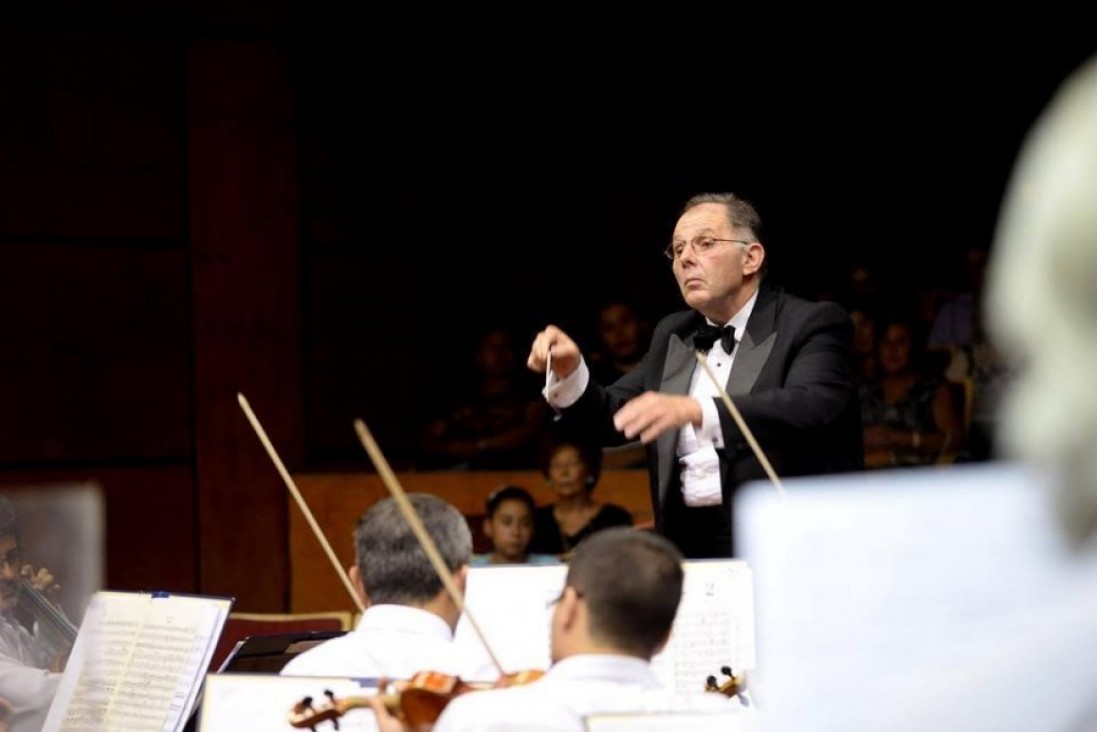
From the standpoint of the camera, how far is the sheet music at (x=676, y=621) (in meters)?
2.44

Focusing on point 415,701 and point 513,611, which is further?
point 513,611

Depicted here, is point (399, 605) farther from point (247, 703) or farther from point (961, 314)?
point (961, 314)

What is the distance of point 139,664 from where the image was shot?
2.40 metres

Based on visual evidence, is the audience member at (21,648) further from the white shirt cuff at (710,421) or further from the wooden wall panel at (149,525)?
the wooden wall panel at (149,525)

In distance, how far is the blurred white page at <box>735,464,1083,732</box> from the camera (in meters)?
0.68

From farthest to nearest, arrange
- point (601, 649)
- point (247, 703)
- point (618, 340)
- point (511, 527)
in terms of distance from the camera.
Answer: point (618, 340) → point (511, 527) → point (247, 703) → point (601, 649)

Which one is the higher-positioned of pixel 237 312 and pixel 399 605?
pixel 237 312

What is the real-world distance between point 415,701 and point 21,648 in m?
1.06

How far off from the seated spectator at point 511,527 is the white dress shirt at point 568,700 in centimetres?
282

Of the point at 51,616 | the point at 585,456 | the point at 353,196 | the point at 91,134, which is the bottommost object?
the point at 51,616

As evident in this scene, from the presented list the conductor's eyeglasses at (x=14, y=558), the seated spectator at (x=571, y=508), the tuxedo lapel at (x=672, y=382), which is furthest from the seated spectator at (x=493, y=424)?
A: the conductor's eyeglasses at (x=14, y=558)

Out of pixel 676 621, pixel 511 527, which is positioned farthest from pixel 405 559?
pixel 511 527

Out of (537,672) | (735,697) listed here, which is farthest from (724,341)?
(537,672)

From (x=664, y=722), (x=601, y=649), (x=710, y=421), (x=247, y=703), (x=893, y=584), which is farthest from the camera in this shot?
(x=710, y=421)
